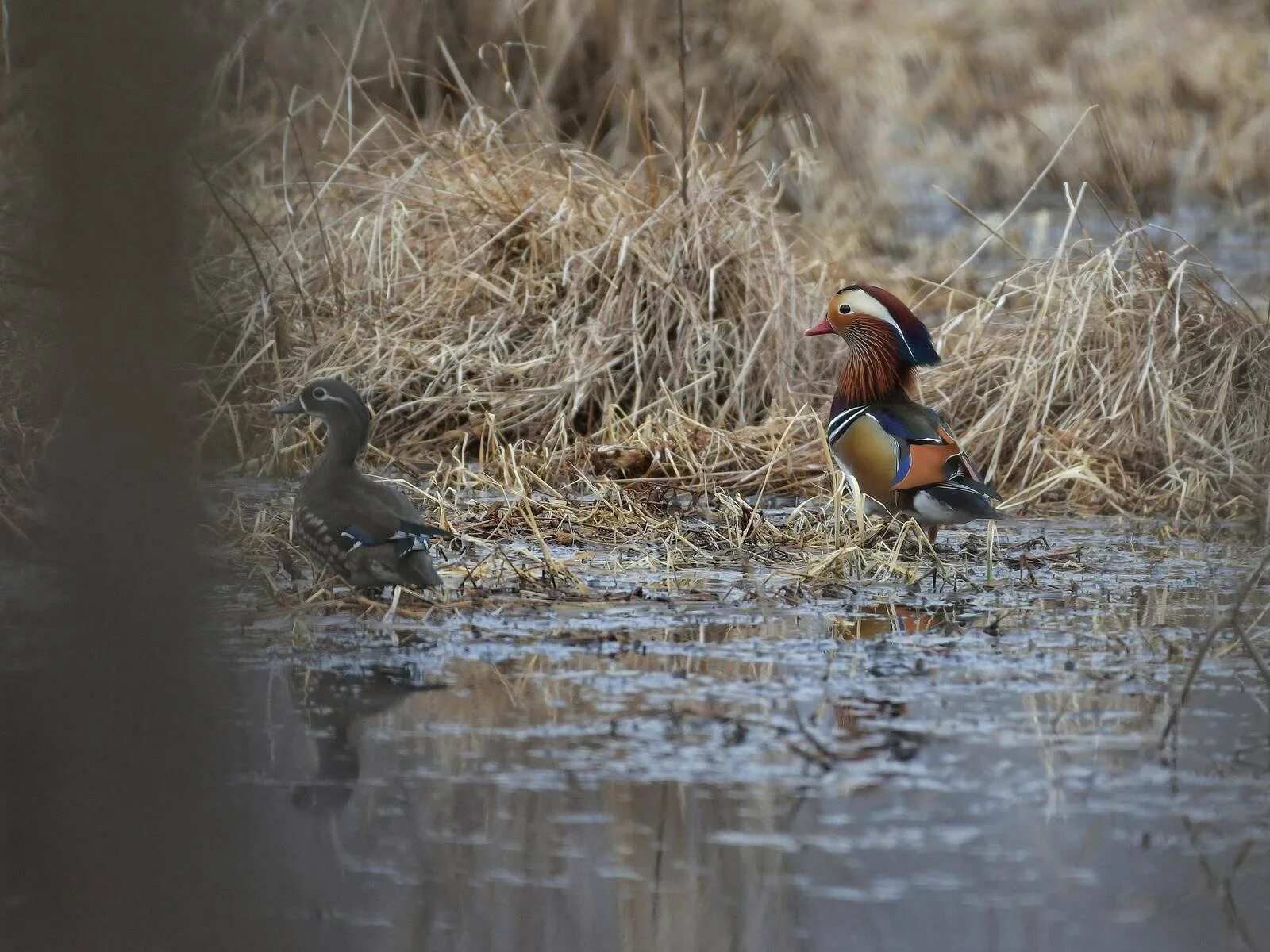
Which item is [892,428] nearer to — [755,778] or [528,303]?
[528,303]

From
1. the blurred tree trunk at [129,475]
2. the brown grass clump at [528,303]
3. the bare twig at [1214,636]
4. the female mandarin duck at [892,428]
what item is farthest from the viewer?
the brown grass clump at [528,303]

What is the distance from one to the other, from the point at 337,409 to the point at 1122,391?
11.6ft

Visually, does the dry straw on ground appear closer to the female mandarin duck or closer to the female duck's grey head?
the female mandarin duck

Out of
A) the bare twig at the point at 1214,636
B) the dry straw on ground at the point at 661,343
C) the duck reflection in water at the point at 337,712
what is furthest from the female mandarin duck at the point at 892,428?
the duck reflection in water at the point at 337,712

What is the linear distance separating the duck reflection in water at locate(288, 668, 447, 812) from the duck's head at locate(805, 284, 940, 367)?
2690mm

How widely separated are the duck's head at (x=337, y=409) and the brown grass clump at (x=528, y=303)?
7.42 feet

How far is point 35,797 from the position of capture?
11.4ft

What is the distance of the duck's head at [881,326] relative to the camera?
21.1ft

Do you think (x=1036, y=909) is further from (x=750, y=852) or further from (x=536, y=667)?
(x=536, y=667)

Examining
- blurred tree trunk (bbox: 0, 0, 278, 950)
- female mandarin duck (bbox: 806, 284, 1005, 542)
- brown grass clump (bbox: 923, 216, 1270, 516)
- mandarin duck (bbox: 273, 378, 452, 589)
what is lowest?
brown grass clump (bbox: 923, 216, 1270, 516)

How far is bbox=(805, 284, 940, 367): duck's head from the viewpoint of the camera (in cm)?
643

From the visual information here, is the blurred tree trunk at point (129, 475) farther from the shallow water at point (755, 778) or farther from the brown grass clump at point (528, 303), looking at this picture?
the brown grass clump at point (528, 303)

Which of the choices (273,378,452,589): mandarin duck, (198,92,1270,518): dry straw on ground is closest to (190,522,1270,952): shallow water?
(273,378,452,589): mandarin duck

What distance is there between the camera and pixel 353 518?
4699 millimetres
